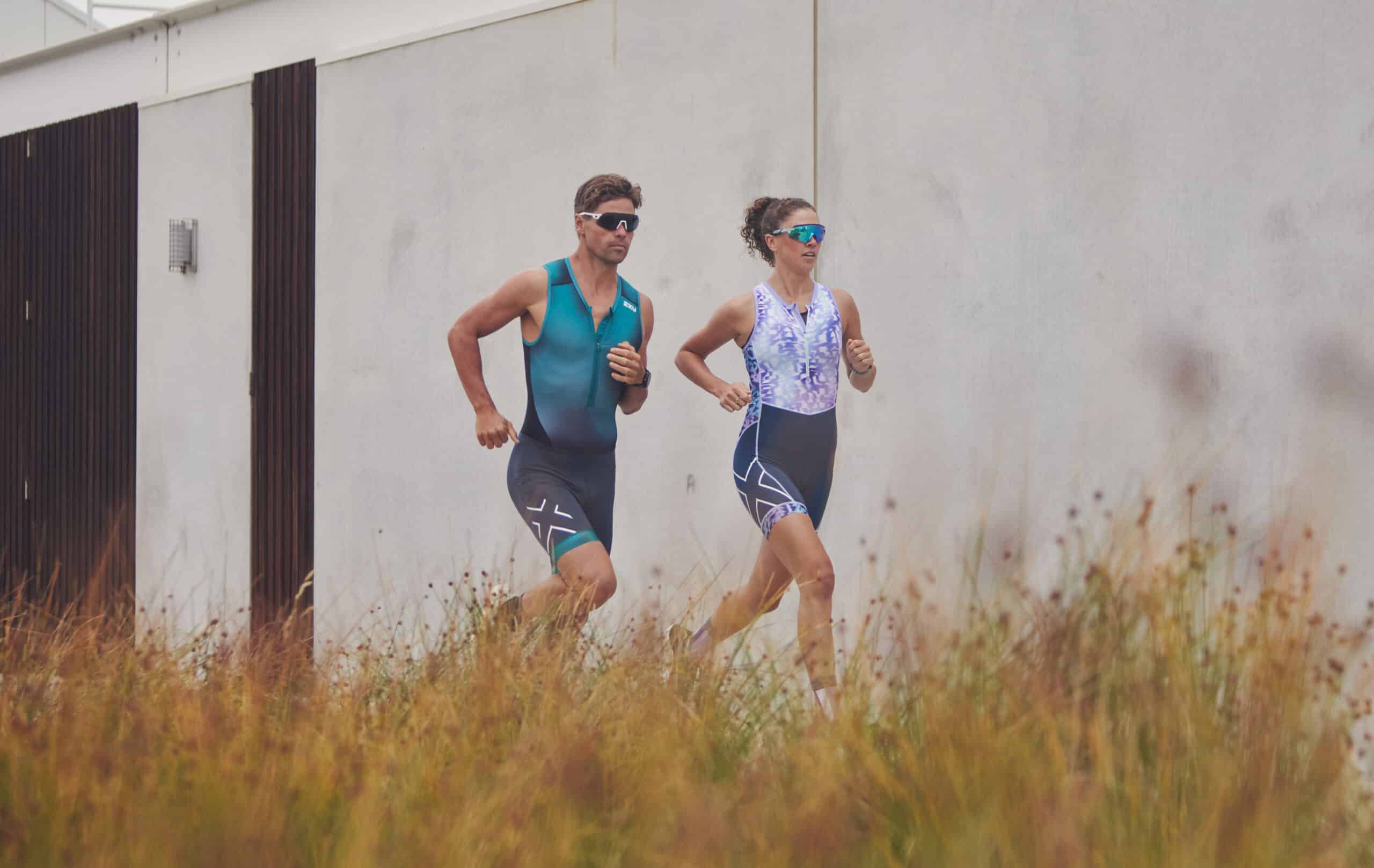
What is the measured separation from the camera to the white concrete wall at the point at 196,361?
30.7 feet

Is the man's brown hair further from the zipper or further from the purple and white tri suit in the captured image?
the purple and white tri suit

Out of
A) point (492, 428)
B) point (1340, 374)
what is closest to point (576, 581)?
point (492, 428)

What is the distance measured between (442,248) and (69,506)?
414 centimetres

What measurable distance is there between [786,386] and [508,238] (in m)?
2.95

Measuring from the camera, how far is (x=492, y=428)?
17.4ft

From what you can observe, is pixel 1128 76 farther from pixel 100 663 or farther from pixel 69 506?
pixel 69 506

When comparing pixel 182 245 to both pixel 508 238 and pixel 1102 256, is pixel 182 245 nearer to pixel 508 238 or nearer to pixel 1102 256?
pixel 508 238

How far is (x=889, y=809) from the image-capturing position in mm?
2854

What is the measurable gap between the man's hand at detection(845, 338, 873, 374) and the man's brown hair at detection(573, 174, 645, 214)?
3.40 feet

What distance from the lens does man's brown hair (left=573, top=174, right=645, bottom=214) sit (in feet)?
18.0

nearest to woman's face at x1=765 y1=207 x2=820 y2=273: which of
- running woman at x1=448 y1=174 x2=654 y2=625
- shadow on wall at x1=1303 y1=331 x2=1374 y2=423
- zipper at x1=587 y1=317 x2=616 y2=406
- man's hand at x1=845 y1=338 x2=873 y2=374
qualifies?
man's hand at x1=845 y1=338 x2=873 y2=374

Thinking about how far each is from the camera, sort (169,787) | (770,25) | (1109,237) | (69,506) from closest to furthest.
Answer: (169,787), (1109,237), (770,25), (69,506)

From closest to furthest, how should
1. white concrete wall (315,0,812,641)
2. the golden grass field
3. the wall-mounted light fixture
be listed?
the golden grass field → white concrete wall (315,0,812,641) → the wall-mounted light fixture

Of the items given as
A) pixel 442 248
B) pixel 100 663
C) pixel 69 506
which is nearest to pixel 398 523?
pixel 442 248
